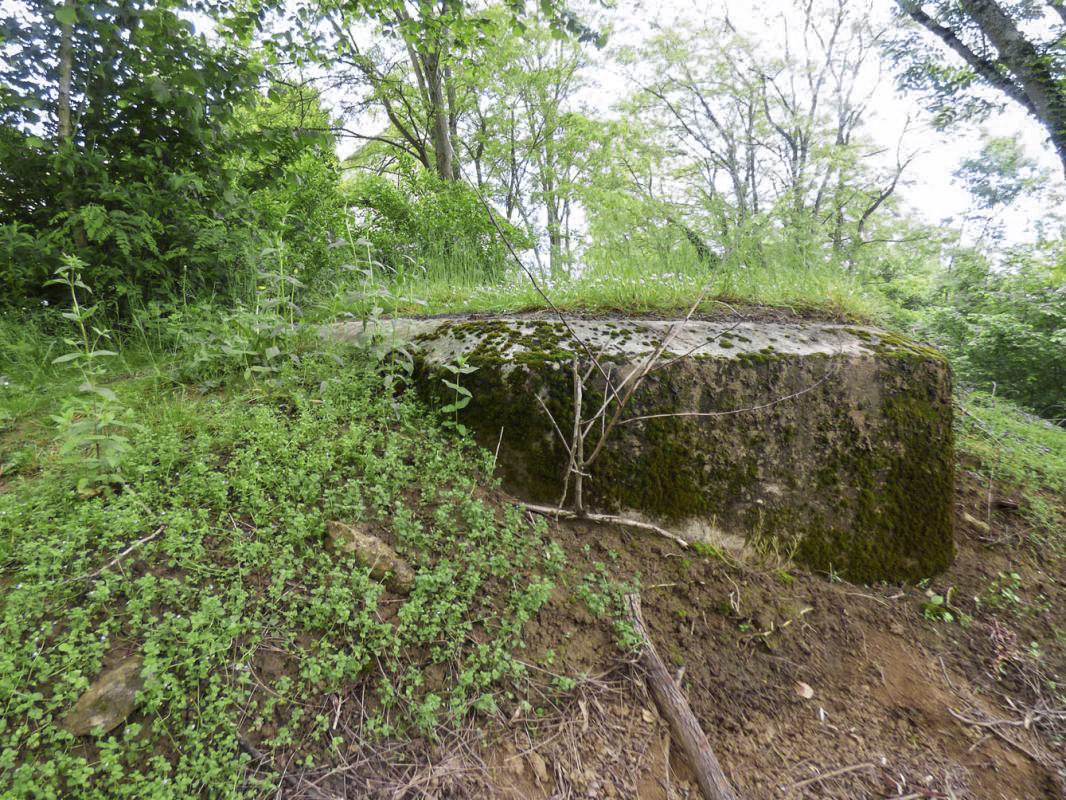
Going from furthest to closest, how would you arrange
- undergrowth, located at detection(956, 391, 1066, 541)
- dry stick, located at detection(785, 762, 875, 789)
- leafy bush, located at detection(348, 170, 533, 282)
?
1. leafy bush, located at detection(348, 170, 533, 282)
2. undergrowth, located at detection(956, 391, 1066, 541)
3. dry stick, located at detection(785, 762, 875, 789)

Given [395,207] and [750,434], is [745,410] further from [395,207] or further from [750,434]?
[395,207]

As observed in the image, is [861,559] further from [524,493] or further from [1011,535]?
[524,493]

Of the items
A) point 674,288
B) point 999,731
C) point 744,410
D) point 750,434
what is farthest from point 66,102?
point 999,731

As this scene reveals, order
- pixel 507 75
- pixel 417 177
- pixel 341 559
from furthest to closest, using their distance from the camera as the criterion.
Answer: pixel 507 75 < pixel 417 177 < pixel 341 559

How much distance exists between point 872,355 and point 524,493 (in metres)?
2.34

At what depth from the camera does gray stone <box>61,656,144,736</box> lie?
1276 mm

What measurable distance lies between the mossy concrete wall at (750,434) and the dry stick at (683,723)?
2.48 feet

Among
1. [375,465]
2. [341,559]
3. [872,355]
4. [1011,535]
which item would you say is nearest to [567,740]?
[341,559]

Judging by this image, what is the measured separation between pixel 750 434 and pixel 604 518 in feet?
3.37

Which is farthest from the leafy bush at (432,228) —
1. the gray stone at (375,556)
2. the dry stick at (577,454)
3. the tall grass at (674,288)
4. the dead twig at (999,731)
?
the dead twig at (999,731)

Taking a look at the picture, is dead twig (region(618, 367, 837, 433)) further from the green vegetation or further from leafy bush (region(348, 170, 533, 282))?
leafy bush (region(348, 170, 533, 282))

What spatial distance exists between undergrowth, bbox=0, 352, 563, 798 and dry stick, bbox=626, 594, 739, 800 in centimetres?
50

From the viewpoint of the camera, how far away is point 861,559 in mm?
2701

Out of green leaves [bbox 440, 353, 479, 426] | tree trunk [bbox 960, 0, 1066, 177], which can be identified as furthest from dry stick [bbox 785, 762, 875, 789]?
tree trunk [bbox 960, 0, 1066, 177]
